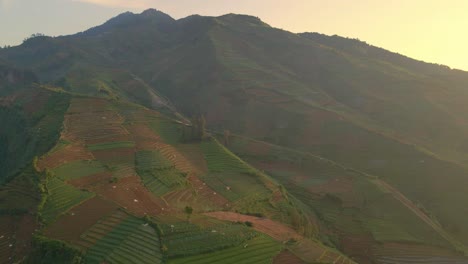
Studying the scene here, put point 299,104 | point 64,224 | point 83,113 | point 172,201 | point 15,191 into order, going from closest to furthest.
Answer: point 64,224, point 15,191, point 172,201, point 83,113, point 299,104

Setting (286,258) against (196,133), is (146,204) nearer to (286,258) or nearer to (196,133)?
(286,258)

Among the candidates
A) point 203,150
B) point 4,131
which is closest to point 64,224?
point 203,150

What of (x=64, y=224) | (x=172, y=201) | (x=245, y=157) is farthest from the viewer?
(x=245, y=157)

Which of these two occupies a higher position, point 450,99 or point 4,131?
point 450,99

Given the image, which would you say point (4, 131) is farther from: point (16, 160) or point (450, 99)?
point (450, 99)

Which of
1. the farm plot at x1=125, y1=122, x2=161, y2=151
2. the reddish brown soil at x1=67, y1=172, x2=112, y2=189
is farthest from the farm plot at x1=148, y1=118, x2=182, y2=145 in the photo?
the reddish brown soil at x1=67, y1=172, x2=112, y2=189

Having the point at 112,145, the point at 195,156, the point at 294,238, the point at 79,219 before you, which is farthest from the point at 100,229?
the point at 195,156
